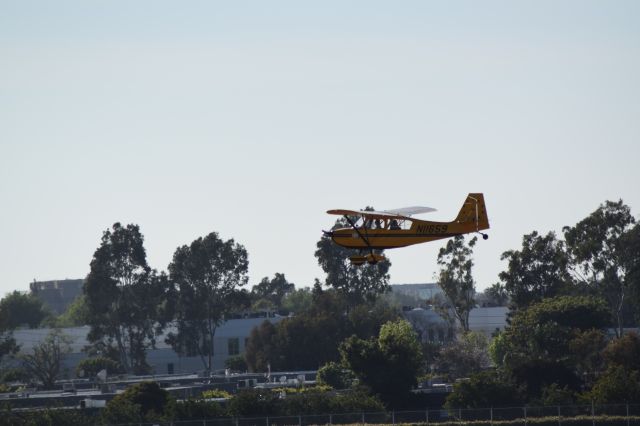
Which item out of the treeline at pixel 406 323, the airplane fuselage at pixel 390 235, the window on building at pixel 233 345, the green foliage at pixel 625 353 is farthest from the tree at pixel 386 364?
the window on building at pixel 233 345

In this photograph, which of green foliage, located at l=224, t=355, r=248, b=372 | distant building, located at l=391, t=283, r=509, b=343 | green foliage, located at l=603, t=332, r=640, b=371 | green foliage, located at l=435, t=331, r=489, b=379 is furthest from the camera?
distant building, located at l=391, t=283, r=509, b=343

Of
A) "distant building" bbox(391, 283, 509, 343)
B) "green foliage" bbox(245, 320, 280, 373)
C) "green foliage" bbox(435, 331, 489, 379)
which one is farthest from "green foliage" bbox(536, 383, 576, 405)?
"distant building" bbox(391, 283, 509, 343)

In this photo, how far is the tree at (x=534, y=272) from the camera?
416 ft

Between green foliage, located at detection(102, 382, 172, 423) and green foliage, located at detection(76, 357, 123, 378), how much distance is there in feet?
180

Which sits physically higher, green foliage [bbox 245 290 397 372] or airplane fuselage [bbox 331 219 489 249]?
airplane fuselage [bbox 331 219 489 249]

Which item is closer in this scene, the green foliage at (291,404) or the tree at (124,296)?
the green foliage at (291,404)

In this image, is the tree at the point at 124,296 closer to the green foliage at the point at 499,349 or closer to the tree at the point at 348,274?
the tree at the point at 348,274

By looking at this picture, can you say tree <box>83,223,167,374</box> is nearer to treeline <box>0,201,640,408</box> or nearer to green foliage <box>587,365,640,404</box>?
treeline <box>0,201,640,408</box>

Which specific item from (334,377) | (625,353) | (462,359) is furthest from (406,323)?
(625,353)

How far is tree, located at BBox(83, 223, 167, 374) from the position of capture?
476 ft

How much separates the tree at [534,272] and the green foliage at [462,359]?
293 inches

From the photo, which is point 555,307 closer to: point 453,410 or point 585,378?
point 585,378

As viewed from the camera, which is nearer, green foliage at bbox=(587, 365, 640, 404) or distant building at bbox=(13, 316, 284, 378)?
green foliage at bbox=(587, 365, 640, 404)

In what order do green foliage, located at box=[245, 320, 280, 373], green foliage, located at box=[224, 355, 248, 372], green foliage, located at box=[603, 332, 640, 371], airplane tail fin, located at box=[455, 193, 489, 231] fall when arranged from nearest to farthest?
airplane tail fin, located at box=[455, 193, 489, 231], green foliage, located at box=[603, 332, 640, 371], green foliage, located at box=[245, 320, 280, 373], green foliage, located at box=[224, 355, 248, 372]
